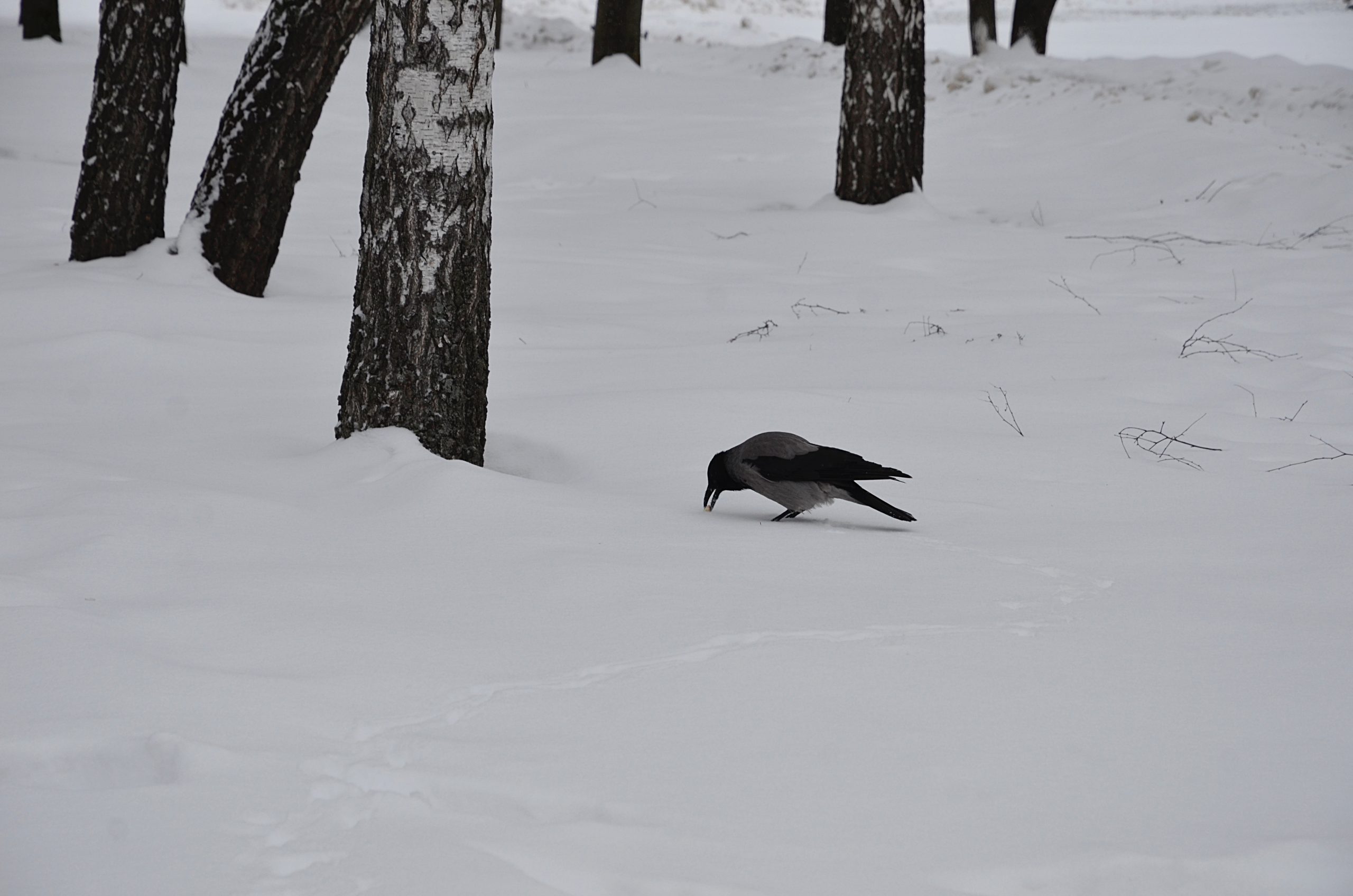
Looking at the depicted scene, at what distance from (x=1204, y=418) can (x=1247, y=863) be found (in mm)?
3005

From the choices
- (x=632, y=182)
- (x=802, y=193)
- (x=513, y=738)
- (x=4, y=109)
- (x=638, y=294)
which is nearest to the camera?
(x=513, y=738)

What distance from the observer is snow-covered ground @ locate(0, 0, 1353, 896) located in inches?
60.2

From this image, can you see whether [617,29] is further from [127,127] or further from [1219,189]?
[127,127]

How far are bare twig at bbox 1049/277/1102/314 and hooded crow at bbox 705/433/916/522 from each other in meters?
3.00

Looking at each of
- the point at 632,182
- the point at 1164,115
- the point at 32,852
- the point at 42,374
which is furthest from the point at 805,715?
the point at 1164,115

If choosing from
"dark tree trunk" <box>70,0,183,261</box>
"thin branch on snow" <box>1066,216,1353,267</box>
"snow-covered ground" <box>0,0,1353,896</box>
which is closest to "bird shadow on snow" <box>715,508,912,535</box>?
"snow-covered ground" <box>0,0,1353,896</box>

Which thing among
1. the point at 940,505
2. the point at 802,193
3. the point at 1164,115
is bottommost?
the point at 940,505

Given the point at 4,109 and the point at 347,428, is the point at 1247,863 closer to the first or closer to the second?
the point at 347,428

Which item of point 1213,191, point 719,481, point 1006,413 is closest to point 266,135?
point 719,481

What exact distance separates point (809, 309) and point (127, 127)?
11.4 feet

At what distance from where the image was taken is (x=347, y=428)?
3.52 meters

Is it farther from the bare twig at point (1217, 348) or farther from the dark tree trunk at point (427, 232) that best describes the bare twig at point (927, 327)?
the dark tree trunk at point (427, 232)

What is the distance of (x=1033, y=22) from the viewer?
50.0 ft

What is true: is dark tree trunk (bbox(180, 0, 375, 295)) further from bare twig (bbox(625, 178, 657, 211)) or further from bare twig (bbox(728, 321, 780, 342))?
bare twig (bbox(625, 178, 657, 211))
